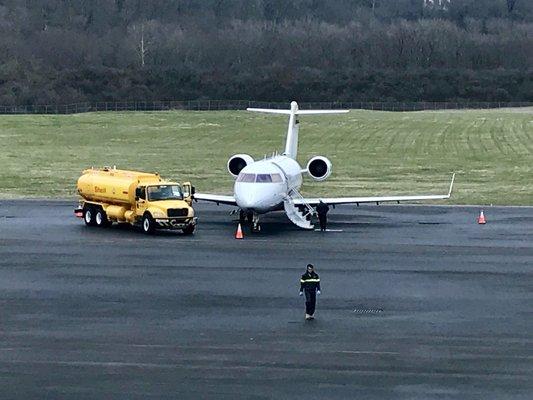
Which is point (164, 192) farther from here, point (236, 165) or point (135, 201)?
point (236, 165)

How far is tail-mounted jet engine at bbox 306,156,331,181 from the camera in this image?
4800 cm

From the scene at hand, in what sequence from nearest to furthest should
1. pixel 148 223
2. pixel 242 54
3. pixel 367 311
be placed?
pixel 367 311
pixel 148 223
pixel 242 54

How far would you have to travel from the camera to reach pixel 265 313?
2816 centimetres

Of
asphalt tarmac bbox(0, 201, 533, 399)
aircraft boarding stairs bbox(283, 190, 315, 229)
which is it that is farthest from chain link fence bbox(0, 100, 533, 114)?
asphalt tarmac bbox(0, 201, 533, 399)

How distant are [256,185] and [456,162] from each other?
33.7m

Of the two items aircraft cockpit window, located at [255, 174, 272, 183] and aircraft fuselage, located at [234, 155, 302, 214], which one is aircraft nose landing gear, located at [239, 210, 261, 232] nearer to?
aircraft fuselage, located at [234, 155, 302, 214]

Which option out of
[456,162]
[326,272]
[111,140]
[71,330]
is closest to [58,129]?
[111,140]

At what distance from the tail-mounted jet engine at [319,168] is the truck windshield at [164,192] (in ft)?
22.5

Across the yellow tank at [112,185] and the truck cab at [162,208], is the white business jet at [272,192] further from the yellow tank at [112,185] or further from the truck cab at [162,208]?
the yellow tank at [112,185]

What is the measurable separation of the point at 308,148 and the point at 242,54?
74526 millimetres

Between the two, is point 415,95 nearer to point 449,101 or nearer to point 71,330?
point 449,101

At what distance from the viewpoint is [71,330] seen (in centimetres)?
2614

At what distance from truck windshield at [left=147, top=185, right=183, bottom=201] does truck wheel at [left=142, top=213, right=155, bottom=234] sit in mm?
689

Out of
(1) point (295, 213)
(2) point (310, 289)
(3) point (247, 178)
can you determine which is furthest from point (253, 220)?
(2) point (310, 289)
